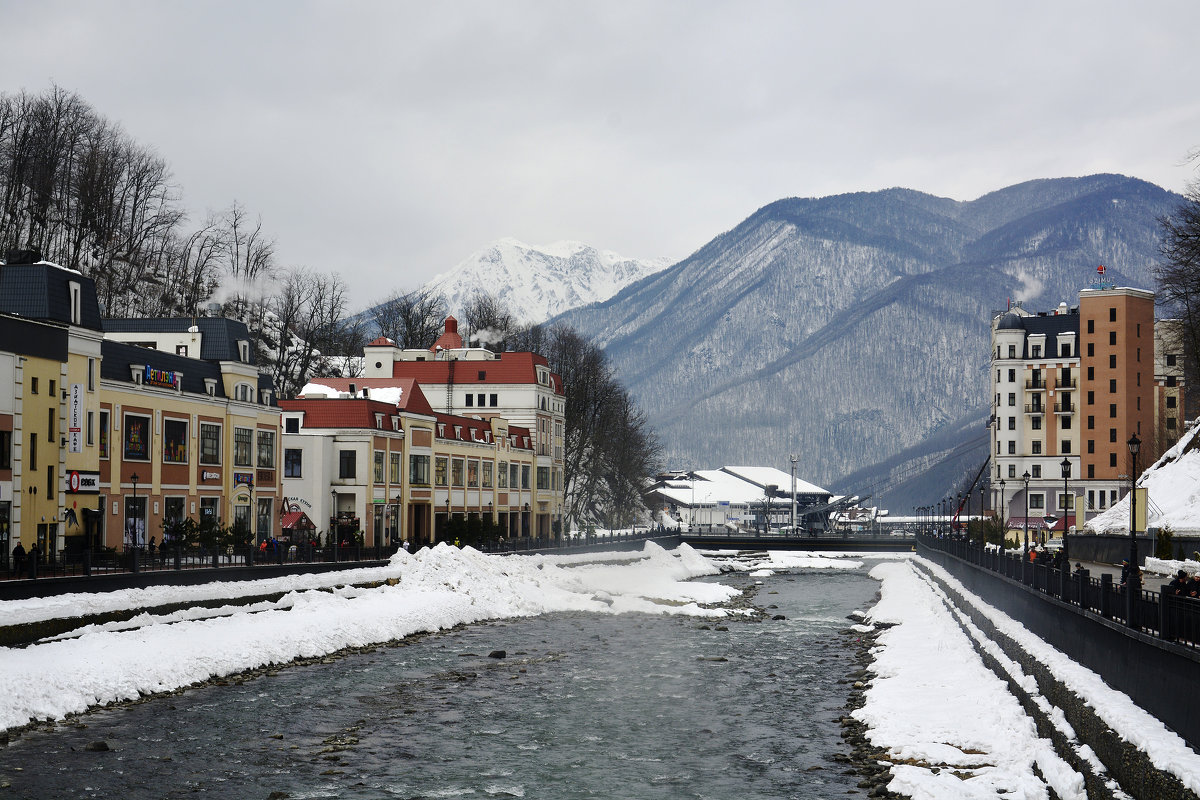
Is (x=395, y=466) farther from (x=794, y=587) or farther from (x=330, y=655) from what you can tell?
(x=330, y=655)

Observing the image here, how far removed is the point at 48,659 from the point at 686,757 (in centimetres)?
1978

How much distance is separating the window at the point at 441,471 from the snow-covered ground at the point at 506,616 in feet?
61.6

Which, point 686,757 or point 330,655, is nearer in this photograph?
point 686,757

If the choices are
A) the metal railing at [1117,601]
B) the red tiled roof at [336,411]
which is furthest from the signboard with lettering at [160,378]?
the metal railing at [1117,601]

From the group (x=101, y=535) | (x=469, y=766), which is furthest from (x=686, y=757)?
(x=101, y=535)

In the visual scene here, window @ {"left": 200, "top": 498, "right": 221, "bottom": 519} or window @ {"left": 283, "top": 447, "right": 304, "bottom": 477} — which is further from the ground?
window @ {"left": 283, "top": 447, "right": 304, "bottom": 477}

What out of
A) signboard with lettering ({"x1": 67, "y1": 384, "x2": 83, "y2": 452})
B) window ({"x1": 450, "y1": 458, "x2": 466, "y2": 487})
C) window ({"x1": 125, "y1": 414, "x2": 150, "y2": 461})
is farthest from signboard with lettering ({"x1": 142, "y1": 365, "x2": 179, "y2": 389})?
window ({"x1": 450, "y1": 458, "x2": 466, "y2": 487})

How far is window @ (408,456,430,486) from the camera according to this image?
303 ft

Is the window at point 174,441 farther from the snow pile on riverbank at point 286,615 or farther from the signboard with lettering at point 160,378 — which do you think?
the snow pile on riverbank at point 286,615

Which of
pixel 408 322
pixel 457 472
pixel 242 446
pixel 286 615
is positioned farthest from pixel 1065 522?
pixel 408 322

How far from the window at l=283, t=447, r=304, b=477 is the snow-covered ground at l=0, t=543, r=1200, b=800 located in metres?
16.9

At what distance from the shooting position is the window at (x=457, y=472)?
99938mm

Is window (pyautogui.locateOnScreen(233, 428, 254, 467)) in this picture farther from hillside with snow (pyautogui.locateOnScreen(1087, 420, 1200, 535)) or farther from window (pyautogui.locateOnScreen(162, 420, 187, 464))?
hillside with snow (pyautogui.locateOnScreen(1087, 420, 1200, 535))

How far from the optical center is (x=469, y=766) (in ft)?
83.3
